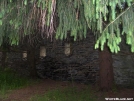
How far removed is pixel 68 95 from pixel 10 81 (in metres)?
3.01

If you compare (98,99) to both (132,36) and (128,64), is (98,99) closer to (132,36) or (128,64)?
(128,64)

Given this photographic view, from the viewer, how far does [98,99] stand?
570 cm

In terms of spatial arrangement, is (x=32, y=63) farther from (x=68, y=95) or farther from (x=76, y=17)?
(x=76, y=17)

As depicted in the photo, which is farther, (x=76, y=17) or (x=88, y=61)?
(x=88, y=61)

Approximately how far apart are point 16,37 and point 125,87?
470cm

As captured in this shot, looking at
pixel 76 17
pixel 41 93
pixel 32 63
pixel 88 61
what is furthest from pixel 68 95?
pixel 76 17

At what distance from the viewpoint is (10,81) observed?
27.1ft

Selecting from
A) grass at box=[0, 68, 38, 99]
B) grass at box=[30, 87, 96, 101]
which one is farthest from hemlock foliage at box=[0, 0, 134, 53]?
grass at box=[0, 68, 38, 99]

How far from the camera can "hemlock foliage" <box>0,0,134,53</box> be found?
2.30 meters

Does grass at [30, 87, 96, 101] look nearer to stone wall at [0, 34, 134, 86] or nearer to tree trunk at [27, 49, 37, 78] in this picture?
stone wall at [0, 34, 134, 86]

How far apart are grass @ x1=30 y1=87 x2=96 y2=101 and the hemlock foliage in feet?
9.58

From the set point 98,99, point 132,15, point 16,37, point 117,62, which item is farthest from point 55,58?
point 132,15

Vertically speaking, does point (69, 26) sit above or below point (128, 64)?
above

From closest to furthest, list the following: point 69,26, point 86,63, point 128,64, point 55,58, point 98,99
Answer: point 69,26 → point 98,99 → point 128,64 → point 86,63 → point 55,58
